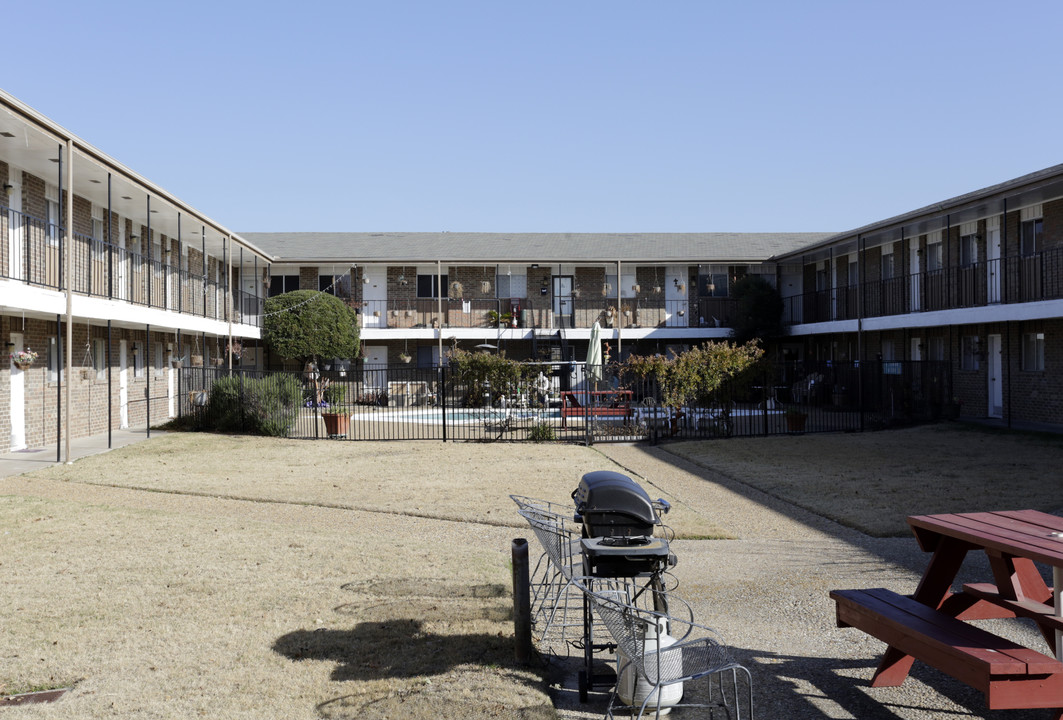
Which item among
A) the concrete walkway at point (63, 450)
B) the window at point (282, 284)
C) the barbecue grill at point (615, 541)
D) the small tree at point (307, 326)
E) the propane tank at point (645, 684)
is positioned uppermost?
the window at point (282, 284)

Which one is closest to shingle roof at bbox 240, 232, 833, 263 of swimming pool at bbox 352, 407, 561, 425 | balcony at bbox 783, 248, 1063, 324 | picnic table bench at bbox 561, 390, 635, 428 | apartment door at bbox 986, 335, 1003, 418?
balcony at bbox 783, 248, 1063, 324

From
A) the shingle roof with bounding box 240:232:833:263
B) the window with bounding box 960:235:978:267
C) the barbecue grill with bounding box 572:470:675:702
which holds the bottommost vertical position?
the barbecue grill with bounding box 572:470:675:702

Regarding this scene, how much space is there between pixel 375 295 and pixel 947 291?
20087mm

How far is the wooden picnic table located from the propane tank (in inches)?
48.9

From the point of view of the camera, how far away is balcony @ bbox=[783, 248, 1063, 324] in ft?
61.4

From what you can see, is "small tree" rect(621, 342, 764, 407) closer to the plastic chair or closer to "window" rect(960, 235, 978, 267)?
"window" rect(960, 235, 978, 267)

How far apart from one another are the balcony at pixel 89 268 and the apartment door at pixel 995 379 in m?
19.9

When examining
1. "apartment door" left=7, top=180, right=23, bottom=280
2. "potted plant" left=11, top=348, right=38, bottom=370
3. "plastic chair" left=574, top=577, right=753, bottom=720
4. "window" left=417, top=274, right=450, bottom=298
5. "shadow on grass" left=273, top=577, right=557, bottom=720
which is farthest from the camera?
"window" left=417, top=274, right=450, bottom=298

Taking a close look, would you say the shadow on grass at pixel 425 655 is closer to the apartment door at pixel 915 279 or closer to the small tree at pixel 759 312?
the apartment door at pixel 915 279

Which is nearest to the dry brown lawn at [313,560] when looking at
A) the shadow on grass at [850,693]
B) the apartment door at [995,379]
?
the shadow on grass at [850,693]

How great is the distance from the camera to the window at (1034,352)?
20109mm

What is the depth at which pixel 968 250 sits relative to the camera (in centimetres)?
2275

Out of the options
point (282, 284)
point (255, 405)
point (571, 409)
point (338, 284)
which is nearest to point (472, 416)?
point (571, 409)

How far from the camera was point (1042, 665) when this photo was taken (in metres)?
3.93
